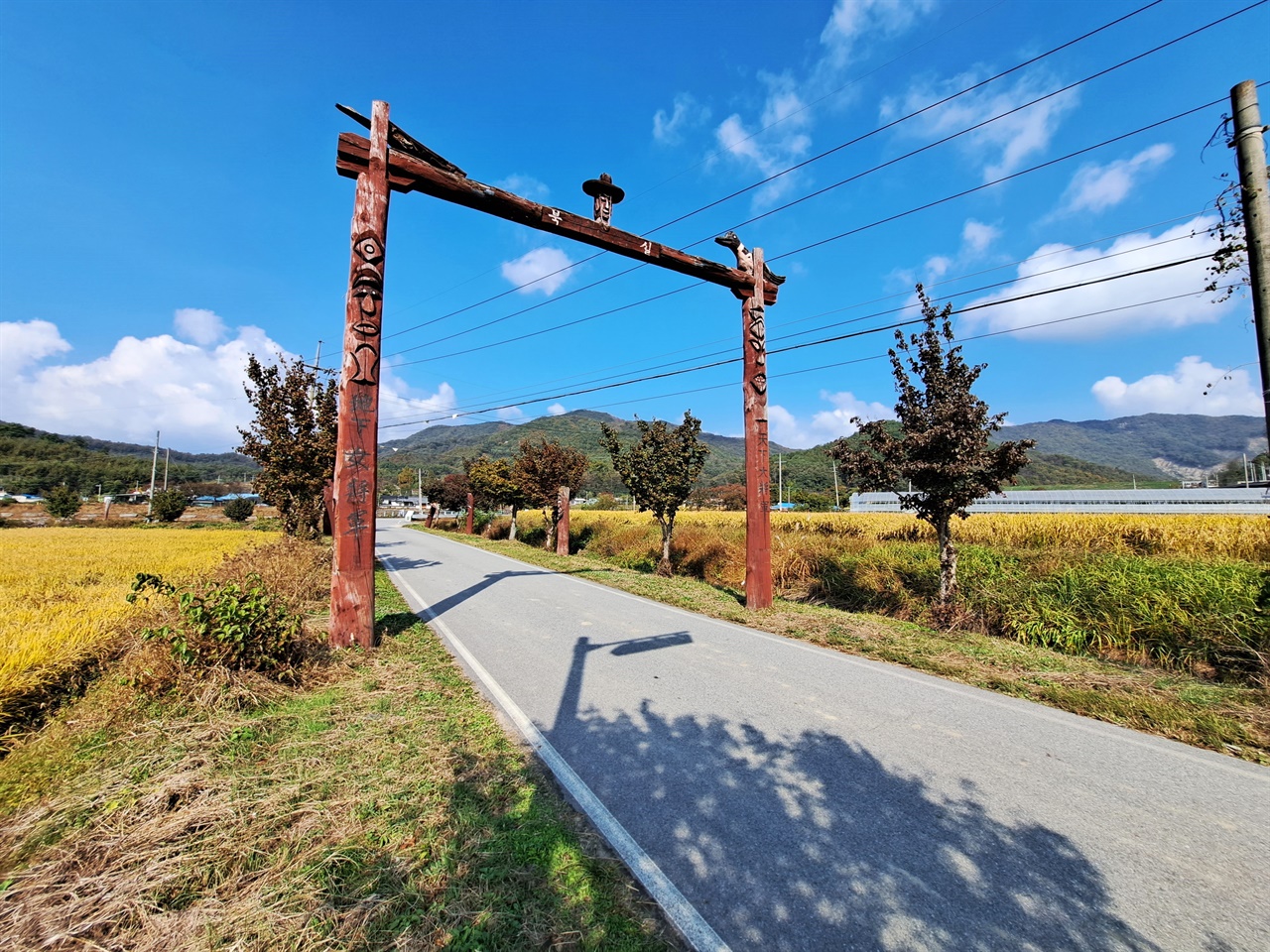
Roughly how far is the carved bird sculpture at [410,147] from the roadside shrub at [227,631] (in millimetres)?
5460

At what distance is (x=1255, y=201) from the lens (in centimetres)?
440

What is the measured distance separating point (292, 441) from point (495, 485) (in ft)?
59.5

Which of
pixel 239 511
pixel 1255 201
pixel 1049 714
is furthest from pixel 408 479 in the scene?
pixel 1255 201

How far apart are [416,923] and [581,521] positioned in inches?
963

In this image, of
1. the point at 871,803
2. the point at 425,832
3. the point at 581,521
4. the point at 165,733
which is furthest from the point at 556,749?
the point at 581,521

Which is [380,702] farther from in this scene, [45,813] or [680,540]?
[680,540]

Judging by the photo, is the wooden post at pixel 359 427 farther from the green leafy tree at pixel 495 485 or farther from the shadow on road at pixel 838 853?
the green leafy tree at pixel 495 485

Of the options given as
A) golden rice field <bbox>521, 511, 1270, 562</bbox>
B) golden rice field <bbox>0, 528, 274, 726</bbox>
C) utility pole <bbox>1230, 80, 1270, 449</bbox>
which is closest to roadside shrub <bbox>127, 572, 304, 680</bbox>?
golden rice field <bbox>0, 528, 274, 726</bbox>

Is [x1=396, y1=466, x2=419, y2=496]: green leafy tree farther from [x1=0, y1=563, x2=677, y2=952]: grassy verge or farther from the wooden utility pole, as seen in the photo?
[x1=0, y1=563, x2=677, y2=952]: grassy verge

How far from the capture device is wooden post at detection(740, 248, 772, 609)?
9156 mm

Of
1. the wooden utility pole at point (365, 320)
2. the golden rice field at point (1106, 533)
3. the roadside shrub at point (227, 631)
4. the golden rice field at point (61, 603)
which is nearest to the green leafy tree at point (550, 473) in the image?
the golden rice field at point (1106, 533)

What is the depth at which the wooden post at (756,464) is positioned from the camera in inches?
360

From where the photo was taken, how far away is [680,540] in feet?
→ 58.2

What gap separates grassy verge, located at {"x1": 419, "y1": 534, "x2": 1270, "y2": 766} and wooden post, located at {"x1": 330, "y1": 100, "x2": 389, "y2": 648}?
18.1 feet
